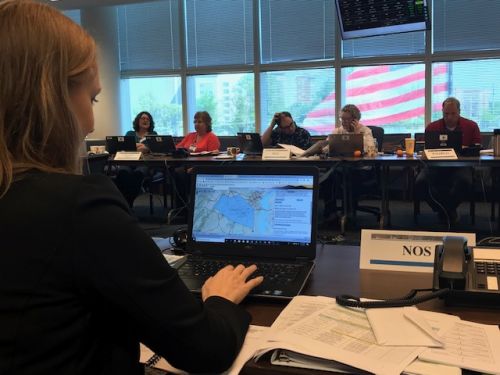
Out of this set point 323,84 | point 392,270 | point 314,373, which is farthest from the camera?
point 323,84

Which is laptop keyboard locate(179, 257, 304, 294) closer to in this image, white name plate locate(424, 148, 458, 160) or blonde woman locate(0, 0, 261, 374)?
blonde woman locate(0, 0, 261, 374)

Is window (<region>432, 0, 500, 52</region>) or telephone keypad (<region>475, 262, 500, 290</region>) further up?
window (<region>432, 0, 500, 52</region>)

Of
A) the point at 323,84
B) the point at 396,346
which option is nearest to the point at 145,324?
the point at 396,346

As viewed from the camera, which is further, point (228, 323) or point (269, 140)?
point (269, 140)

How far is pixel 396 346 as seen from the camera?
0.75 m

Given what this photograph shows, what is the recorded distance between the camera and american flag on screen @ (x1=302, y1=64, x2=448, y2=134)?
20.9 ft

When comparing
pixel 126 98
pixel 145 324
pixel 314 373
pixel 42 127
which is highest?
pixel 126 98

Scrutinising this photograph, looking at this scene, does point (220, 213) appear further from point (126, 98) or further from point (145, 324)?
point (126, 98)

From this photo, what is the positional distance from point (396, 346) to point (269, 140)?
4.66 m

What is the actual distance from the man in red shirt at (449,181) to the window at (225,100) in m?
3.00

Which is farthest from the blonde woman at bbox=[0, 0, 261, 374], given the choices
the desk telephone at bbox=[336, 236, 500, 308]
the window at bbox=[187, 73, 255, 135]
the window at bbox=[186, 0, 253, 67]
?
the window at bbox=[186, 0, 253, 67]

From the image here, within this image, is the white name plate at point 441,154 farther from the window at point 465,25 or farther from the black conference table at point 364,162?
the window at point 465,25

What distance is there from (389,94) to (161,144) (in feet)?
10.8

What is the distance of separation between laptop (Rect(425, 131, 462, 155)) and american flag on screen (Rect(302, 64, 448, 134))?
8.00 ft
